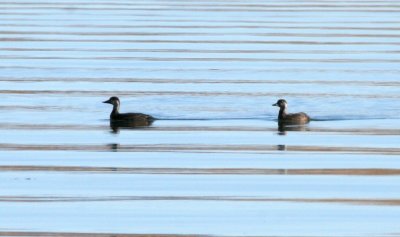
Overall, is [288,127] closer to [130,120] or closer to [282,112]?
[282,112]

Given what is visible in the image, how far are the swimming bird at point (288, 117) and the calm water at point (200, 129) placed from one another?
0.53 ft

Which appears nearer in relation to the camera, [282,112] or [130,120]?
[130,120]

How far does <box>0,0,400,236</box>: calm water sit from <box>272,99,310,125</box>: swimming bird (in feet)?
0.53

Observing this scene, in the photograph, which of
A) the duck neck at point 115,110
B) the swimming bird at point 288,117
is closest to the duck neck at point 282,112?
the swimming bird at point 288,117

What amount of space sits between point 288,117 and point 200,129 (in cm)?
133

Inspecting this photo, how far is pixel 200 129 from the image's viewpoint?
65.3ft

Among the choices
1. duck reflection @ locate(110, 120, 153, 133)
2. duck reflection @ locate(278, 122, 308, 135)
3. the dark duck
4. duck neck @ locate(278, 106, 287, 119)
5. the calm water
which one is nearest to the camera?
the calm water

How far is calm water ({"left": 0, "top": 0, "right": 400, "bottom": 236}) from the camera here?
13289mm

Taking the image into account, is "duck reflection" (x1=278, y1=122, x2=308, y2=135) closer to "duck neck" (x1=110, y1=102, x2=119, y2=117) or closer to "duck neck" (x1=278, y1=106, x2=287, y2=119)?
"duck neck" (x1=278, y1=106, x2=287, y2=119)

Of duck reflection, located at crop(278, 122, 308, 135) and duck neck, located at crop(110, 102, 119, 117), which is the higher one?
duck neck, located at crop(110, 102, 119, 117)

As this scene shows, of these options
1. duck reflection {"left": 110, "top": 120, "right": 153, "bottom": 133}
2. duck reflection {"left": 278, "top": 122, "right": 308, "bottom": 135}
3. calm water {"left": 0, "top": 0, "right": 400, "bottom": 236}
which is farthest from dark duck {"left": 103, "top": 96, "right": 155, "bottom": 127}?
duck reflection {"left": 278, "top": 122, "right": 308, "bottom": 135}

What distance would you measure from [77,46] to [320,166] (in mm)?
16892

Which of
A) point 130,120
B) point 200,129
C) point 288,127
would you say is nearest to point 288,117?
point 288,127

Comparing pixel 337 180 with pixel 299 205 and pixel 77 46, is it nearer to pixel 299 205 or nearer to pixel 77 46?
pixel 299 205
